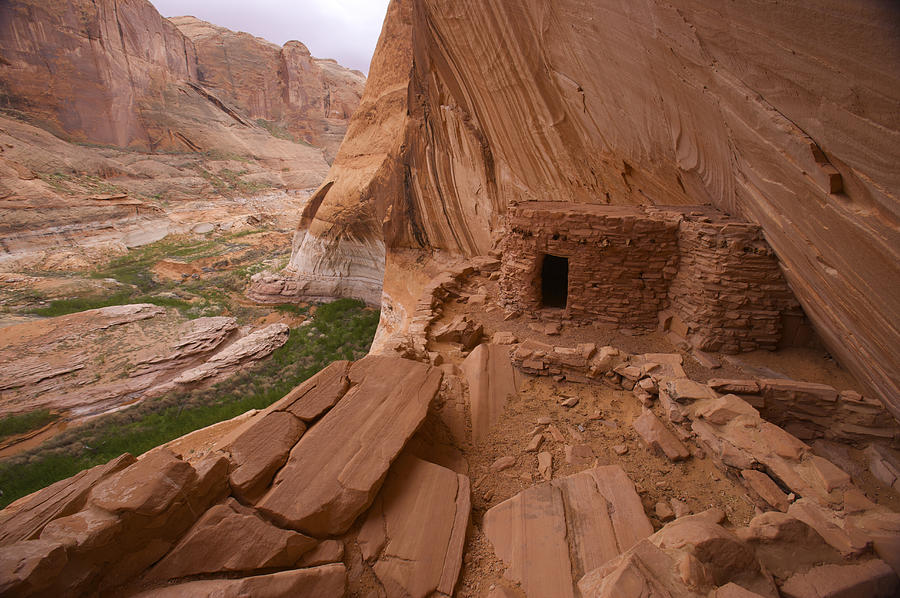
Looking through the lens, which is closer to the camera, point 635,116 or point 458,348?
point 635,116

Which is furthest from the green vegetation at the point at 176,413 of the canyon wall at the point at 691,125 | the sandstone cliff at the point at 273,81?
the sandstone cliff at the point at 273,81

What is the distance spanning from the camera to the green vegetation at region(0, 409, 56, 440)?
7.39 meters

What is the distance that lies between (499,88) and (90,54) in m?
28.5

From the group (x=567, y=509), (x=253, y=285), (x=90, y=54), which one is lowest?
(x=253, y=285)

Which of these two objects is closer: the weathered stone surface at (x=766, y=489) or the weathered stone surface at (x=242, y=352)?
the weathered stone surface at (x=766, y=489)

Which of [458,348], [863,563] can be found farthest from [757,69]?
[458,348]

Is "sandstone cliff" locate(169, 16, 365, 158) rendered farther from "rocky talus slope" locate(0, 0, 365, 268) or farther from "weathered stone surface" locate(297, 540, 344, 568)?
"weathered stone surface" locate(297, 540, 344, 568)

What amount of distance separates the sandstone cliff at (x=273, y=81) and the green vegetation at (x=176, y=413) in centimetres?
2988

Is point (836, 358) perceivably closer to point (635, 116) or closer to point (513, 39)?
point (635, 116)

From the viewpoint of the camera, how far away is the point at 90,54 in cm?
2116

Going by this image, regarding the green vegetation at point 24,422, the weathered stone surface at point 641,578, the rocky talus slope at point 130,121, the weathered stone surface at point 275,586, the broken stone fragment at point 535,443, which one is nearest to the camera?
the weathered stone surface at point 641,578

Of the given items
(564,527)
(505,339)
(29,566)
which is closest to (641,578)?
(564,527)

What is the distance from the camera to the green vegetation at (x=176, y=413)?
660 cm

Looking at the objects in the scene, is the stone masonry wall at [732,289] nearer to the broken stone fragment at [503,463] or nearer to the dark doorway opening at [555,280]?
the dark doorway opening at [555,280]
